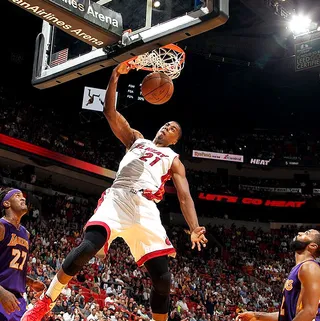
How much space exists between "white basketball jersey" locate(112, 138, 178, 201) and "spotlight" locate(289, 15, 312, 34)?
38.9 feet

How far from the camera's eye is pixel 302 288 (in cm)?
348

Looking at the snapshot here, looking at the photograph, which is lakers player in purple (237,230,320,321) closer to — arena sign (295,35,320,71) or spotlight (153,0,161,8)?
spotlight (153,0,161,8)

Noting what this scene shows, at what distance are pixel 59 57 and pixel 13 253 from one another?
2.09 meters

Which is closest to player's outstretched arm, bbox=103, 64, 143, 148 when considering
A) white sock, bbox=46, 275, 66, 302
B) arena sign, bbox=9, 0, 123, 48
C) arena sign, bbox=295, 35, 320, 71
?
arena sign, bbox=9, 0, 123, 48

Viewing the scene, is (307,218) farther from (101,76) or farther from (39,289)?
(39,289)

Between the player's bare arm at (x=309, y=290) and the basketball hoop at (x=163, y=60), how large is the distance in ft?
8.56

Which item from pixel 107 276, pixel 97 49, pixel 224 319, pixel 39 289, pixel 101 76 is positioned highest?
pixel 101 76

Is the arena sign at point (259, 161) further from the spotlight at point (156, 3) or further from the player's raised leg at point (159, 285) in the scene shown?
the player's raised leg at point (159, 285)

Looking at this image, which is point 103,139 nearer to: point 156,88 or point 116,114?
point 156,88

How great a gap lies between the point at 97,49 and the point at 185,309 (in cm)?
1120

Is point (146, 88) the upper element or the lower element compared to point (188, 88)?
lower

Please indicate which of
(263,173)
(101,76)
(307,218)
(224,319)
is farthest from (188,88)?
(224,319)

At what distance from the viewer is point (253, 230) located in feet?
81.9

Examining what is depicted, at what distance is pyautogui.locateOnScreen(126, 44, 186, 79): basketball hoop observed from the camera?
5.20m
